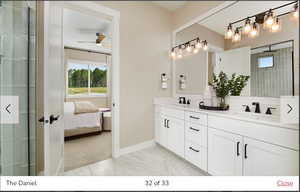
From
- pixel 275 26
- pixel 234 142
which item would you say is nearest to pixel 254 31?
pixel 275 26

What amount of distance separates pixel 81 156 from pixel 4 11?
6.07ft

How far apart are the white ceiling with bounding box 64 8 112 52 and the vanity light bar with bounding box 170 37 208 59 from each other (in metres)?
1.19

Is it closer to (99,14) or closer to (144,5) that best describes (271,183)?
(99,14)

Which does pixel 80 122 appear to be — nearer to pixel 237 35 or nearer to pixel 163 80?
pixel 163 80

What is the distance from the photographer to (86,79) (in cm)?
480

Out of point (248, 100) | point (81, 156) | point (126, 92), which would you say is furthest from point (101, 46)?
point (248, 100)

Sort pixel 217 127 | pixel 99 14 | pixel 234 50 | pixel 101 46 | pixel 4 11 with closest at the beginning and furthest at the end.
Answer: pixel 4 11
pixel 217 127
pixel 234 50
pixel 99 14
pixel 101 46

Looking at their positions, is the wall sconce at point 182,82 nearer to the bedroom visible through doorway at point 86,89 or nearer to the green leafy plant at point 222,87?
the green leafy plant at point 222,87

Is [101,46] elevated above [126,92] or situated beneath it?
elevated above

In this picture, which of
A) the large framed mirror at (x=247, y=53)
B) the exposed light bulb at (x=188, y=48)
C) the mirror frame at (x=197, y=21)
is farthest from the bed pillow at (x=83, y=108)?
the exposed light bulb at (x=188, y=48)

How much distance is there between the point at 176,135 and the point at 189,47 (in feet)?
4.47

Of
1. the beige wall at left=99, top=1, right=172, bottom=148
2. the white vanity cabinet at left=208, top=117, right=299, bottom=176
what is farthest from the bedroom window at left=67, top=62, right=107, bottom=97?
the white vanity cabinet at left=208, top=117, right=299, bottom=176

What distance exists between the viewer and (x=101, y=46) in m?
4.37

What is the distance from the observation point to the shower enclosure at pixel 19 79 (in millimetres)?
1036
